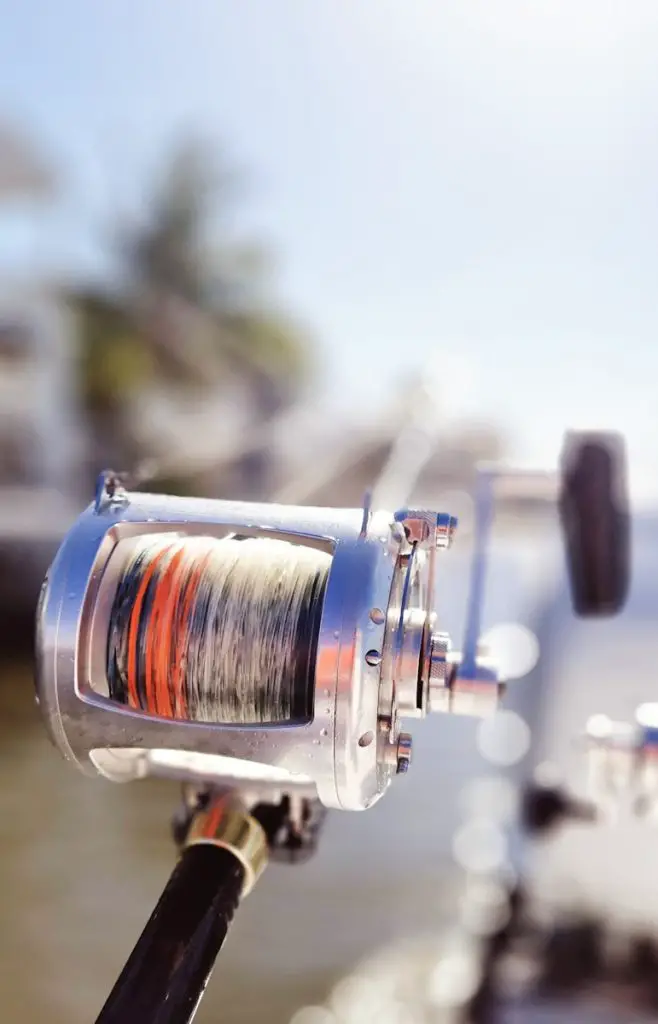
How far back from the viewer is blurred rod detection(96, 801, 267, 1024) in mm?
942

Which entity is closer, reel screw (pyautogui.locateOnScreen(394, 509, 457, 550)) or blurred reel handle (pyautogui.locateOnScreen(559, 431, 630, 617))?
reel screw (pyautogui.locateOnScreen(394, 509, 457, 550))

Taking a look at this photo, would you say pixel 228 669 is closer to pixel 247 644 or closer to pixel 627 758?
pixel 247 644

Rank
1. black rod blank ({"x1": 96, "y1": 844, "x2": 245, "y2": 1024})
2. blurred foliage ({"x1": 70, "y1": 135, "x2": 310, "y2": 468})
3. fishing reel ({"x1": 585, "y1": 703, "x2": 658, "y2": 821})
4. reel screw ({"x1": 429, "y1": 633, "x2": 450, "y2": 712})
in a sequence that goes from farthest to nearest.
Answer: blurred foliage ({"x1": 70, "y1": 135, "x2": 310, "y2": 468}) < fishing reel ({"x1": 585, "y1": 703, "x2": 658, "y2": 821}) < reel screw ({"x1": 429, "y1": 633, "x2": 450, "y2": 712}) < black rod blank ({"x1": 96, "y1": 844, "x2": 245, "y2": 1024})

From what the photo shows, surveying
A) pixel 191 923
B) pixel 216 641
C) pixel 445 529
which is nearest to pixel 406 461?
pixel 445 529

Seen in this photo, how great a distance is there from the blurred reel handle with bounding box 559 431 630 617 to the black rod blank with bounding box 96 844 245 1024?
72cm

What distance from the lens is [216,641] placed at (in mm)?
1111

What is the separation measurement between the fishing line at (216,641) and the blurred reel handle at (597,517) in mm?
501

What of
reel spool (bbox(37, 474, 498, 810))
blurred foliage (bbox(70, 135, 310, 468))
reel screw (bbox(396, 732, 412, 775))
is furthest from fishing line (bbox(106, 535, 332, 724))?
blurred foliage (bbox(70, 135, 310, 468))

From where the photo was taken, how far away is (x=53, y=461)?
9477mm

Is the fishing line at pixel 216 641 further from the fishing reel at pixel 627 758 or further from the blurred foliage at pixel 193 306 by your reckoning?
the blurred foliage at pixel 193 306

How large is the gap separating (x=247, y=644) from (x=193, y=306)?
493 inches

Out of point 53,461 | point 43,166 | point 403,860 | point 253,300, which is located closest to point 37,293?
point 43,166

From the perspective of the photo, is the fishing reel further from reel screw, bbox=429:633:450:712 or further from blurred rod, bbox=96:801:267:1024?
blurred rod, bbox=96:801:267:1024

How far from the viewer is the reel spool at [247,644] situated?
1.00m
